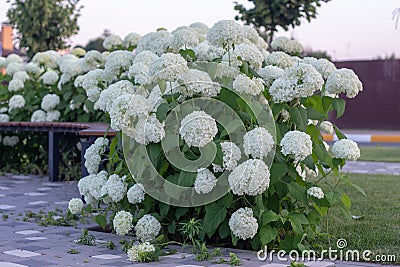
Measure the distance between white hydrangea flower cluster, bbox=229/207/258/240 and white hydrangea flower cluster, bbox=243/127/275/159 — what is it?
36cm

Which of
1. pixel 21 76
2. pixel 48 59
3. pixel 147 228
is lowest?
pixel 147 228

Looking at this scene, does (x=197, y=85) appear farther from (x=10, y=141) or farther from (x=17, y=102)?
(x=10, y=141)

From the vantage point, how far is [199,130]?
401 centimetres

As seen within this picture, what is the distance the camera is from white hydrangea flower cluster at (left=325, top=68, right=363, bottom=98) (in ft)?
14.2

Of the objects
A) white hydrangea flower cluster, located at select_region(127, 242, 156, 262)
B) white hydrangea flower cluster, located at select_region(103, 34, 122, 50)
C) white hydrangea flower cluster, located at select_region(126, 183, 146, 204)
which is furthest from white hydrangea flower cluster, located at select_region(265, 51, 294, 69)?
white hydrangea flower cluster, located at select_region(103, 34, 122, 50)

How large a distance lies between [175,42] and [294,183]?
1.48 m

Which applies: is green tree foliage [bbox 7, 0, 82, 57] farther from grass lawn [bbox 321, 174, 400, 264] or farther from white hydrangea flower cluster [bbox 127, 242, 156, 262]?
white hydrangea flower cluster [bbox 127, 242, 156, 262]

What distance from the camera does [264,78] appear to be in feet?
15.1

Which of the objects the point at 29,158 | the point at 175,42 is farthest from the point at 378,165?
the point at 175,42

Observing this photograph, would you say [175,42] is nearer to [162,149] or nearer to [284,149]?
[162,149]

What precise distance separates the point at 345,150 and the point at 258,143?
0.60 metres

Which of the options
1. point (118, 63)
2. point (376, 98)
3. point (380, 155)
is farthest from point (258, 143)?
point (376, 98)

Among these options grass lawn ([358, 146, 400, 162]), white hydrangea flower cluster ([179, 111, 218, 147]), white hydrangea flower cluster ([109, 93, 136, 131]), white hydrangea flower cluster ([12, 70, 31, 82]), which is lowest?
grass lawn ([358, 146, 400, 162])

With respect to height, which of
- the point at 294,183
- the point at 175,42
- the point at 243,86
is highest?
the point at 175,42
